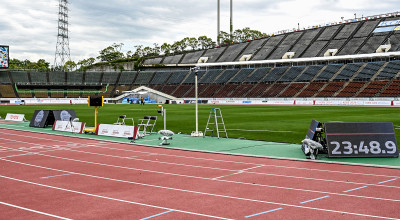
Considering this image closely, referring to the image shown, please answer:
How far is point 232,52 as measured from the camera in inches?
4830

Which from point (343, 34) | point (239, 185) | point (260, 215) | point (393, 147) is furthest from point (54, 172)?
point (343, 34)

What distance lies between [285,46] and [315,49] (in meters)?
10.0

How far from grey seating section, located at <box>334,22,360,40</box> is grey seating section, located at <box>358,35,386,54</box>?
7.27m

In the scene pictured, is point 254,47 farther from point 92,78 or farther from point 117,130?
point 117,130

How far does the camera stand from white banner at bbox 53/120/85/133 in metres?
26.4

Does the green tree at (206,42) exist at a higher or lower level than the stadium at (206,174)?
higher

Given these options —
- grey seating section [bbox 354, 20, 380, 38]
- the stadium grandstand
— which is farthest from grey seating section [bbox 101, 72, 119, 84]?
grey seating section [bbox 354, 20, 380, 38]

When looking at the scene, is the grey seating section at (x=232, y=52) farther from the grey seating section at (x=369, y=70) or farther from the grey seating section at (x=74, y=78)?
the grey seating section at (x=74, y=78)

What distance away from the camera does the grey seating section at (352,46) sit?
9674 centimetres

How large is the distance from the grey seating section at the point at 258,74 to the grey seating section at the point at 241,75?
1.65m

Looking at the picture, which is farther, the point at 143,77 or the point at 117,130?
the point at 143,77

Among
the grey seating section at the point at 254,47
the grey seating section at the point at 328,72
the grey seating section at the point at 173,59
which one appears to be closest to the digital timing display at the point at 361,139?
the grey seating section at the point at 328,72

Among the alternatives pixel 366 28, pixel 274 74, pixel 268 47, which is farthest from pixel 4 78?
pixel 366 28

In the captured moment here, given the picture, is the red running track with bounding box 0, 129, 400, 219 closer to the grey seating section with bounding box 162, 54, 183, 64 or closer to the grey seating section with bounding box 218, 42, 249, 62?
the grey seating section with bounding box 218, 42, 249, 62
